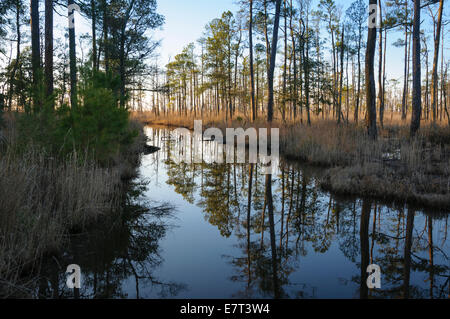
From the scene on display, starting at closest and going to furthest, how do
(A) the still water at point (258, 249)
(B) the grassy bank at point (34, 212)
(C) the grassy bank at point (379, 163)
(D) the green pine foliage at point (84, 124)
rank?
(B) the grassy bank at point (34, 212)
(A) the still water at point (258, 249)
(D) the green pine foliage at point (84, 124)
(C) the grassy bank at point (379, 163)

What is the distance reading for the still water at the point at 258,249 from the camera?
9.32ft

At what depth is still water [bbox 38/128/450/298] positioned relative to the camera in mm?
2842

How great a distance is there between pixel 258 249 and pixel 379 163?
202 inches

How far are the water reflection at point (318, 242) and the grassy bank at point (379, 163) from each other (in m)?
0.42

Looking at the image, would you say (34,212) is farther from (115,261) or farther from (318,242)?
(318,242)

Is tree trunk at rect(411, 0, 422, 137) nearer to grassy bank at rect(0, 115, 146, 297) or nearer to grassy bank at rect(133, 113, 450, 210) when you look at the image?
grassy bank at rect(133, 113, 450, 210)

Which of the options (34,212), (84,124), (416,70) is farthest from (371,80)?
(34,212)

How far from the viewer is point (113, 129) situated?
6570 mm

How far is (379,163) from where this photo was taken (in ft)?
24.2

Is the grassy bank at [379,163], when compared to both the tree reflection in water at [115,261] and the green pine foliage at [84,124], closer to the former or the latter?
the tree reflection in water at [115,261]

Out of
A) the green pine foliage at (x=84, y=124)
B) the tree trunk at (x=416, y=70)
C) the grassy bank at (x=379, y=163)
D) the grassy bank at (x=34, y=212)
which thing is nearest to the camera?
the grassy bank at (x=34, y=212)

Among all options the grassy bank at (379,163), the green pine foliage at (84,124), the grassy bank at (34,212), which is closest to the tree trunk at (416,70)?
the grassy bank at (379,163)
